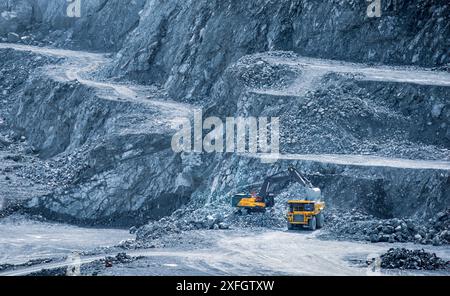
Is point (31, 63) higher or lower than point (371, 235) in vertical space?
higher

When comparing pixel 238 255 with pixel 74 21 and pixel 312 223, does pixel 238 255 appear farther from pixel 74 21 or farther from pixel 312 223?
pixel 74 21

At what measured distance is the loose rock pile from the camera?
23672mm

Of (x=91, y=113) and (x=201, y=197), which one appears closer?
(x=201, y=197)

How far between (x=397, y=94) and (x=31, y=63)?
29335 millimetres

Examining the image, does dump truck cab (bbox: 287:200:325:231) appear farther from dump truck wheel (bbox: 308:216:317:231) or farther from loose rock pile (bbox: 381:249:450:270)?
loose rock pile (bbox: 381:249:450:270)

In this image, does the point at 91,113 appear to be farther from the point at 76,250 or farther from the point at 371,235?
the point at 371,235

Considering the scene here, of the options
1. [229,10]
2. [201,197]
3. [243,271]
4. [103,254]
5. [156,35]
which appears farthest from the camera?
[156,35]

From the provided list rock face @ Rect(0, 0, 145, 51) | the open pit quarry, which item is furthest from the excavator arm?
rock face @ Rect(0, 0, 145, 51)

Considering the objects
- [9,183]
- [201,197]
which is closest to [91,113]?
[9,183]

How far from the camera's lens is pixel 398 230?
2744cm

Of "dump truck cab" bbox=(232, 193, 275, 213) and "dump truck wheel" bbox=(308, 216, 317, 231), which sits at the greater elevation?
"dump truck cab" bbox=(232, 193, 275, 213)

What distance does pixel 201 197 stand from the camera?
35.2 metres

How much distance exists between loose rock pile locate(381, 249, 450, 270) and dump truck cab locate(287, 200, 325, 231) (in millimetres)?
4885
